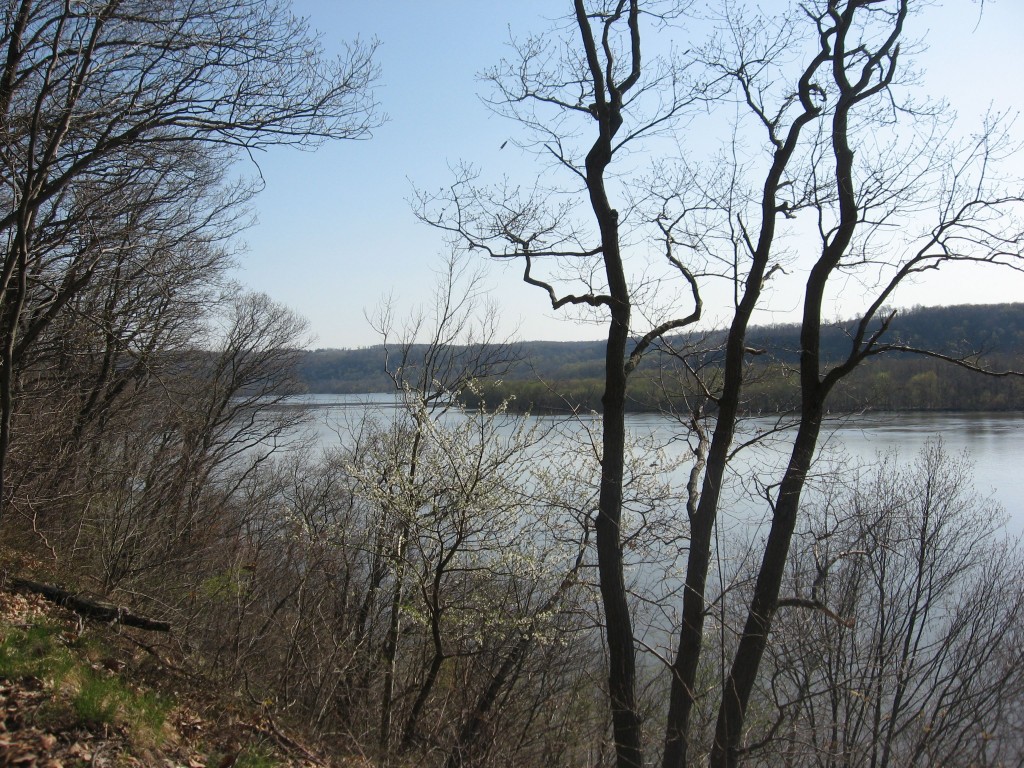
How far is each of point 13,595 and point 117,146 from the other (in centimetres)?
344

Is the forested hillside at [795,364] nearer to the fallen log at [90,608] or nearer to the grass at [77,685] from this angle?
the fallen log at [90,608]

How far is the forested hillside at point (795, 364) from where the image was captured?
7715 millimetres

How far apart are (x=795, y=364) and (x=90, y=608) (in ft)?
23.4

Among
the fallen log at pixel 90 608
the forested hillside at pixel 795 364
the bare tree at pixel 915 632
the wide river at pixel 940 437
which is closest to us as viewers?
the fallen log at pixel 90 608

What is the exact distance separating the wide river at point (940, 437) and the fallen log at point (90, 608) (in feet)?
21.3

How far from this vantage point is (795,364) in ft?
28.0

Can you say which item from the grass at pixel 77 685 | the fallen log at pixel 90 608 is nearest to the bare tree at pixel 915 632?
the fallen log at pixel 90 608

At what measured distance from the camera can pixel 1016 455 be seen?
73.4 feet

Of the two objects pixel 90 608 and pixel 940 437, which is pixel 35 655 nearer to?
pixel 90 608

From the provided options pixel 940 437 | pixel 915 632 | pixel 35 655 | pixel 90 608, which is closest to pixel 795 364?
pixel 90 608

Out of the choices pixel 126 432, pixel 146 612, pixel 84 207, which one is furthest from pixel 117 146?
pixel 126 432

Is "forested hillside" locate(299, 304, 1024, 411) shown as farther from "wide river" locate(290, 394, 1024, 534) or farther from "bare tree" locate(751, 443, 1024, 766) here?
"bare tree" locate(751, 443, 1024, 766)

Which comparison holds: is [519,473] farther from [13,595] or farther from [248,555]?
[248,555]

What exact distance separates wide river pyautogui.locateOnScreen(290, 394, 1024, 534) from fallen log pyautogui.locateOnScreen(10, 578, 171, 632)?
6.48 metres
